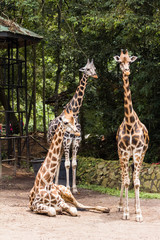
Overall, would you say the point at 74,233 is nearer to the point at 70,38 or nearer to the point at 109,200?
the point at 109,200

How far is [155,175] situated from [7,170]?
18.9 ft

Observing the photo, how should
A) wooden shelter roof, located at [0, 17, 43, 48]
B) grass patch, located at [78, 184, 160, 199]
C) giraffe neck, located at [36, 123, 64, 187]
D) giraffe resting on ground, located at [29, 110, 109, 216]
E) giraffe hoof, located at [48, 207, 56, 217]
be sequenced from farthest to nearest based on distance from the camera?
wooden shelter roof, located at [0, 17, 43, 48], grass patch, located at [78, 184, 160, 199], giraffe neck, located at [36, 123, 64, 187], giraffe resting on ground, located at [29, 110, 109, 216], giraffe hoof, located at [48, 207, 56, 217]

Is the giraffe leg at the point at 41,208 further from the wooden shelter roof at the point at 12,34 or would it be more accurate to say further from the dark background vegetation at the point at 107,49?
the wooden shelter roof at the point at 12,34

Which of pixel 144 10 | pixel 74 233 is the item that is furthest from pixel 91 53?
pixel 74 233

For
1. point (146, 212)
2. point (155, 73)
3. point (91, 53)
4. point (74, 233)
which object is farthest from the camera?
point (91, 53)

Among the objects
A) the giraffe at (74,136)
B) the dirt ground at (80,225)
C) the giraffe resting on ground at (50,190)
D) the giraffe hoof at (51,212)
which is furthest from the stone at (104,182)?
the giraffe hoof at (51,212)

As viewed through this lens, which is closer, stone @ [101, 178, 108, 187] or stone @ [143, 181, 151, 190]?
stone @ [143, 181, 151, 190]

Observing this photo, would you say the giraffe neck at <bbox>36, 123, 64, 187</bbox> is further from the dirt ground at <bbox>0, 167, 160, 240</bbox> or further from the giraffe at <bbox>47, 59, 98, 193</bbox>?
the giraffe at <bbox>47, 59, 98, 193</bbox>

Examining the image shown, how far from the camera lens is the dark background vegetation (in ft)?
36.3

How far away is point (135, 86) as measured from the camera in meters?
12.7

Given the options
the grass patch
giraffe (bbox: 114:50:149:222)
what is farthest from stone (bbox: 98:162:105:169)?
giraffe (bbox: 114:50:149:222)

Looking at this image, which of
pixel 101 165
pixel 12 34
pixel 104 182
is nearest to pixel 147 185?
pixel 104 182

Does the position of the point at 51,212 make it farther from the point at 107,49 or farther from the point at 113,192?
the point at 107,49

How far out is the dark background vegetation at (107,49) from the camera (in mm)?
11070
